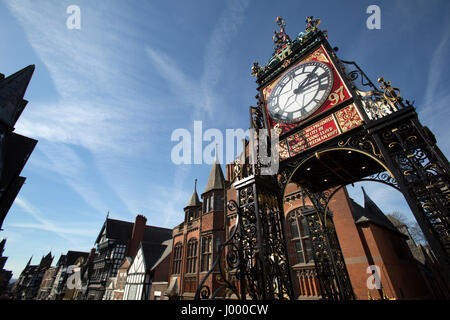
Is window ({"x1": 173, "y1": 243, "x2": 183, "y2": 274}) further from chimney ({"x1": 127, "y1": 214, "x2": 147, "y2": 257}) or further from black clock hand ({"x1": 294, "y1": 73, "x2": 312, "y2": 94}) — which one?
black clock hand ({"x1": 294, "y1": 73, "x2": 312, "y2": 94})

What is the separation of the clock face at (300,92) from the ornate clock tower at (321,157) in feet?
0.09

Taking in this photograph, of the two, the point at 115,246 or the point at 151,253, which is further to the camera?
the point at 115,246

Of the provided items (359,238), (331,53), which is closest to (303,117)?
(331,53)

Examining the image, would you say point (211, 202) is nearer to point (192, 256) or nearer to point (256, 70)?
point (192, 256)

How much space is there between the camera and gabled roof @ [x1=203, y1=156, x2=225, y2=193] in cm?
1817

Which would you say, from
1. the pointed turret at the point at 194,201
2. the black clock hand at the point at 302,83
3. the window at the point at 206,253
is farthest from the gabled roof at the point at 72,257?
the black clock hand at the point at 302,83

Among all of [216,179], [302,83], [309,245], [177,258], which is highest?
[216,179]

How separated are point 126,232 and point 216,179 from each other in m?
26.8

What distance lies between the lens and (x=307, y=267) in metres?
10.5

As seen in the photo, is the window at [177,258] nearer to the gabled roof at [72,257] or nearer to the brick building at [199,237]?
the brick building at [199,237]

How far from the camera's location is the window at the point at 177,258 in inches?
742

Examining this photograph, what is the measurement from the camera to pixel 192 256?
17.5 m

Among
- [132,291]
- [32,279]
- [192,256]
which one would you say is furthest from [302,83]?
[32,279]
